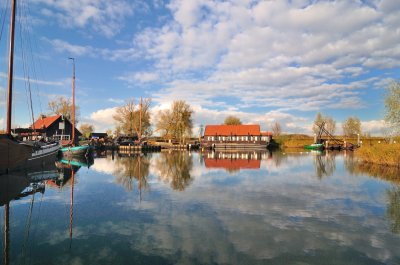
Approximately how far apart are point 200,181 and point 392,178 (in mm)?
13382

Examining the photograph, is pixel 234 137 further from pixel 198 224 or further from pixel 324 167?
pixel 198 224

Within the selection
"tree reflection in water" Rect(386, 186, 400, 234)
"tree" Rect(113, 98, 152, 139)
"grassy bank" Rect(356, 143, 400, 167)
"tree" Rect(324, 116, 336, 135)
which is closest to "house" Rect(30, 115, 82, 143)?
"tree" Rect(113, 98, 152, 139)

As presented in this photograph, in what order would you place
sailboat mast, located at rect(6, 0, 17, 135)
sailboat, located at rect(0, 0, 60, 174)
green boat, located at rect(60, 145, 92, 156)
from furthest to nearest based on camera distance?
green boat, located at rect(60, 145, 92, 156) < sailboat mast, located at rect(6, 0, 17, 135) < sailboat, located at rect(0, 0, 60, 174)

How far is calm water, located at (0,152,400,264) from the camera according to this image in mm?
6730

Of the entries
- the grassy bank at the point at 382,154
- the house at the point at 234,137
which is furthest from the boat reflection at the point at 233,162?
the house at the point at 234,137

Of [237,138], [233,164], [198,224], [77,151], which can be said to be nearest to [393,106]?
[233,164]

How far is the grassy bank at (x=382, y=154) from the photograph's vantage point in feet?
86.9

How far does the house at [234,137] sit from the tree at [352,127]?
3245 centimetres

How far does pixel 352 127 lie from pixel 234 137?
43.7m

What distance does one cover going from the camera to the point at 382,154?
28094mm

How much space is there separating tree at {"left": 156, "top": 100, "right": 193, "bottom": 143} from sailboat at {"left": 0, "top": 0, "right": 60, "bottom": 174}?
48.9 m

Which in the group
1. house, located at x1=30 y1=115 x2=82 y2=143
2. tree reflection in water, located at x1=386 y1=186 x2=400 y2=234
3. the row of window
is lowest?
tree reflection in water, located at x1=386 y1=186 x2=400 y2=234

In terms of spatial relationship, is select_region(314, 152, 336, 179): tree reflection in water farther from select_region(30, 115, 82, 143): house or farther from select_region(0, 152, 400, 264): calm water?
select_region(30, 115, 82, 143): house

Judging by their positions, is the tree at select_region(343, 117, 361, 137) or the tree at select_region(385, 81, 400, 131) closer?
the tree at select_region(385, 81, 400, 131)
